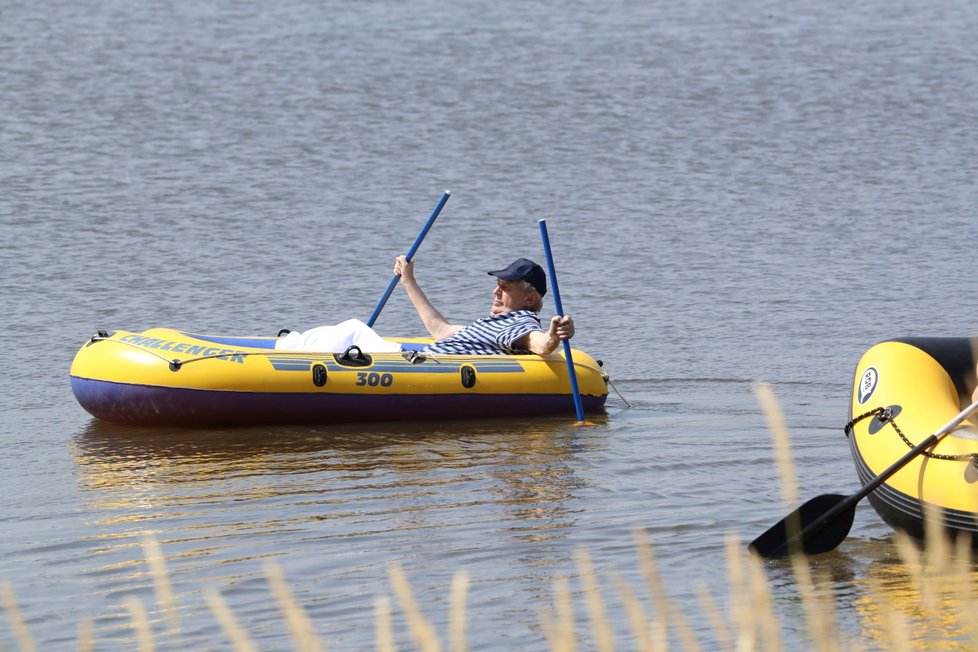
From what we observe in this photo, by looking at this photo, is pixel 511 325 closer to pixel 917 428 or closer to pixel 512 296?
pixel 512 296

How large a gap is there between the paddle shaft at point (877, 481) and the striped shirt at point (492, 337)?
2.81 m

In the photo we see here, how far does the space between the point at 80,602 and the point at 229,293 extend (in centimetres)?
621

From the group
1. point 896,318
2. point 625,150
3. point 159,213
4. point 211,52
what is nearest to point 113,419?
point 896,318

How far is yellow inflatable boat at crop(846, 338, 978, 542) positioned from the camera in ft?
17.7

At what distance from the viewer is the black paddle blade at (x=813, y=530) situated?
5.45m

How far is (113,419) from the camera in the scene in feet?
25.3

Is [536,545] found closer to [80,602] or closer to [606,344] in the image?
[80,602]

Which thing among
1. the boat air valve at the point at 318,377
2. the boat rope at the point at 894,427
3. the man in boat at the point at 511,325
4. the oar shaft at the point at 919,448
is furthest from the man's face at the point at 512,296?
the oar shaft at the point at 919,448

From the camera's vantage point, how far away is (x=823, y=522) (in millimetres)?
5543

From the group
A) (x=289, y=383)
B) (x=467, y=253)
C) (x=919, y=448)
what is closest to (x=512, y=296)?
(x=289, y=383)

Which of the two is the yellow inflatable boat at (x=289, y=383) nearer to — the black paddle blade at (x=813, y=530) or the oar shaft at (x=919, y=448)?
the black paddle blade at (x=813, y=530)

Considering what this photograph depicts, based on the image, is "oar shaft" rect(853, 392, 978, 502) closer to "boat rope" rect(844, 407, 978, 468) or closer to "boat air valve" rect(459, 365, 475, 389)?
"boat rope" rect(844, 407, 978, 468)

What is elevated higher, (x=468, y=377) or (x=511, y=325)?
(x=511, y=325)

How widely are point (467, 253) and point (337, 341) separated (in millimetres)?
4549
